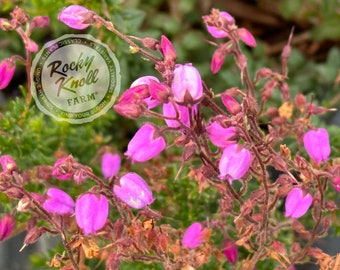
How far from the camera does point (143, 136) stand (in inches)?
44.8

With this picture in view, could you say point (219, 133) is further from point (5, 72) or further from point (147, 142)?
point (5, 72)

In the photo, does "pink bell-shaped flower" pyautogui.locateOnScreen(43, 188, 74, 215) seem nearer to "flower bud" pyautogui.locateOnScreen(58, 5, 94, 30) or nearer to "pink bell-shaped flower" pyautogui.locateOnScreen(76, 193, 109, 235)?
"pink bell-shaped flower" pyautogui.locateOnScreen(76, 193, 109, 235)

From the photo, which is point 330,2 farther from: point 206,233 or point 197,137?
point 197,137

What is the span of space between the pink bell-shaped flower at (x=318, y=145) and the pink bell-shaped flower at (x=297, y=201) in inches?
4.8

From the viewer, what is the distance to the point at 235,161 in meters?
1.12

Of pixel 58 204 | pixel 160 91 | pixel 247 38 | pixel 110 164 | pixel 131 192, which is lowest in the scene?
pixel 110 164

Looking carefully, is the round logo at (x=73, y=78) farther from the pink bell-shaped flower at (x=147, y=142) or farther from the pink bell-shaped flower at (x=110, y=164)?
the pink bell-shaped flower at (x=147, y=142)

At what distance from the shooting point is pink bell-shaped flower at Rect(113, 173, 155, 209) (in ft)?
3.98

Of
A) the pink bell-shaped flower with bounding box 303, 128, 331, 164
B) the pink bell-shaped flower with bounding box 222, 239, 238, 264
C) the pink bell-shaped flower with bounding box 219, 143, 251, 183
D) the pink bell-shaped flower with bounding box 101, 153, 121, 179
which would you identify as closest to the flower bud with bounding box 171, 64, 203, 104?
the pink bell-shaped flower with bounding box 219, 143, 251, 183

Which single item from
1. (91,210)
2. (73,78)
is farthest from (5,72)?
(91,210)

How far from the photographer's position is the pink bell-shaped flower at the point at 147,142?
1.13m

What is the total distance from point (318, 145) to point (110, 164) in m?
0.51

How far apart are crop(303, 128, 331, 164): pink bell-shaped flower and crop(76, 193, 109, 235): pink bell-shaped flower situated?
1.31 ft

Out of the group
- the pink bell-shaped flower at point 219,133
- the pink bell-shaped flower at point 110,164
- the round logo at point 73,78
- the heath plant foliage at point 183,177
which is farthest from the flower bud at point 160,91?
the pink bell-shaped flower at point 110,164
